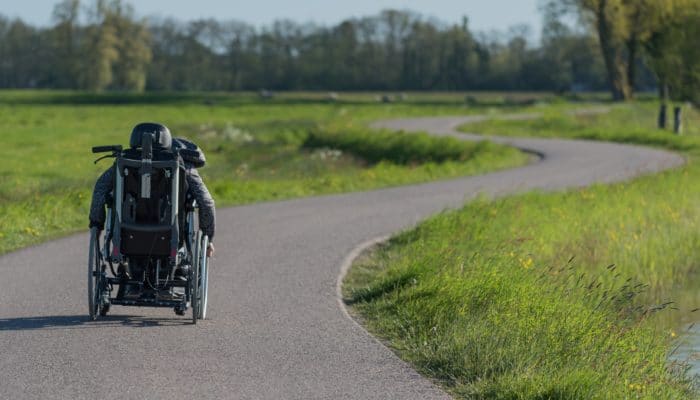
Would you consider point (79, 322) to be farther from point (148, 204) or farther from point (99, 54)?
point (99, 54)

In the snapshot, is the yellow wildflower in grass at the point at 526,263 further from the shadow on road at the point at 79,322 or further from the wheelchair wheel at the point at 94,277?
the wheelchair wheel at the point at 94,277

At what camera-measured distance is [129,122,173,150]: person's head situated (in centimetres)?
893

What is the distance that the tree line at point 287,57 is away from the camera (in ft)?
395

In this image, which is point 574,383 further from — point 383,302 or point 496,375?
point 383,302

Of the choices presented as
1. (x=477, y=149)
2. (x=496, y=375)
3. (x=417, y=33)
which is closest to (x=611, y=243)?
(x=496, y=375)

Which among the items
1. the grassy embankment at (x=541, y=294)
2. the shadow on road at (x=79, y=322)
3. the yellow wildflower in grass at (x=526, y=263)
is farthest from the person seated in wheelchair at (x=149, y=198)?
the yellow wildflower in grass at (x=526, y=263)

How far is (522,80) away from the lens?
133 m

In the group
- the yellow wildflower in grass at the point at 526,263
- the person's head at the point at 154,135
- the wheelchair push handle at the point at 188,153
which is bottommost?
the yellow wildflower in grass at the point at 526,263

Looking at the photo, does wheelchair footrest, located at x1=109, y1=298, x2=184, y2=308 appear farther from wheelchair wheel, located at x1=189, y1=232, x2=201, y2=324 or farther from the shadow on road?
the shadow on road

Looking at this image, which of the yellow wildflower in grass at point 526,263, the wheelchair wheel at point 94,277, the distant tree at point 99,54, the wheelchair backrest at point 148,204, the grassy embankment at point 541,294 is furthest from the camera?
the distant tree at point 99,54

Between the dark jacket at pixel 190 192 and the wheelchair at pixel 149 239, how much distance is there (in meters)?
0.06

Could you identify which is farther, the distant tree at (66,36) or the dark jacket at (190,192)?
the distant tree at (66,36)

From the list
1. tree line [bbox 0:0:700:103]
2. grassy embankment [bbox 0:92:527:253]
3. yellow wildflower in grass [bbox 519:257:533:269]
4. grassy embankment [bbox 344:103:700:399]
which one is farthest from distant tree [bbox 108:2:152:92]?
yellow wildflower in grass [bbox 519:257:533:269]

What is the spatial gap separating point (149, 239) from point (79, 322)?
3.14ft
